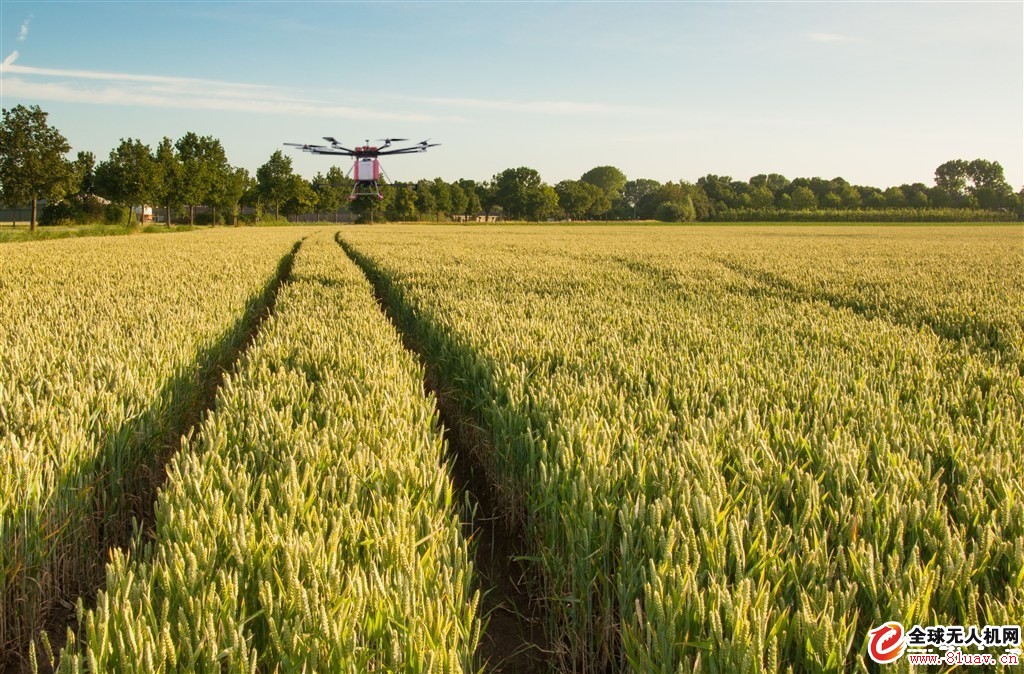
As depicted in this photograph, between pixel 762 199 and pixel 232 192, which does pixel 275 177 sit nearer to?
pixel 232 192

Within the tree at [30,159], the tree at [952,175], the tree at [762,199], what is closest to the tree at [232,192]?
the tree at [30,159]

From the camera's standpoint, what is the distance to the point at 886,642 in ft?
5.23

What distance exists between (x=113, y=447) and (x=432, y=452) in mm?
1618

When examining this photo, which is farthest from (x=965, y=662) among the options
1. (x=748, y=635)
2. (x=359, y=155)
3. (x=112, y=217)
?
(x=359, y=155)

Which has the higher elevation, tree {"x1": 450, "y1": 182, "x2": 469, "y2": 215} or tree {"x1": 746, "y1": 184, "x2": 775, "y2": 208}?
tree {"x1": 746, "y1": 184, "x2": 775, "y2": 208}

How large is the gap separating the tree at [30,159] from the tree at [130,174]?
864cm

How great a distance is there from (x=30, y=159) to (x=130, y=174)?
35.4 feet

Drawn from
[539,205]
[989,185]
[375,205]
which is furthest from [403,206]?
[989,185]

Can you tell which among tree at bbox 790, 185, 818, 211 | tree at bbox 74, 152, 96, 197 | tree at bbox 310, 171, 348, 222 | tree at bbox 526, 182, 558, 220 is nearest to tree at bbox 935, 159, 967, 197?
tree at bbox 790, 185, 818, 211

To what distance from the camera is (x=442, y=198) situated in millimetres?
97125

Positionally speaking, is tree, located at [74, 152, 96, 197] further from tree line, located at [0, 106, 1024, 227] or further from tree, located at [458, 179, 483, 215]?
tree, located at [458, 179, 483, 215]

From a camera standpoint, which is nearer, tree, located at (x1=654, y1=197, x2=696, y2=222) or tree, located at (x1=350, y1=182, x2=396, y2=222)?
tree, located at (x1=350, y1=182, x2=396, y2=222)

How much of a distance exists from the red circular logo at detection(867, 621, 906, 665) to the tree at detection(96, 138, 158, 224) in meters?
58.7

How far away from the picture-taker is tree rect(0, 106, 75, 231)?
3972cm
